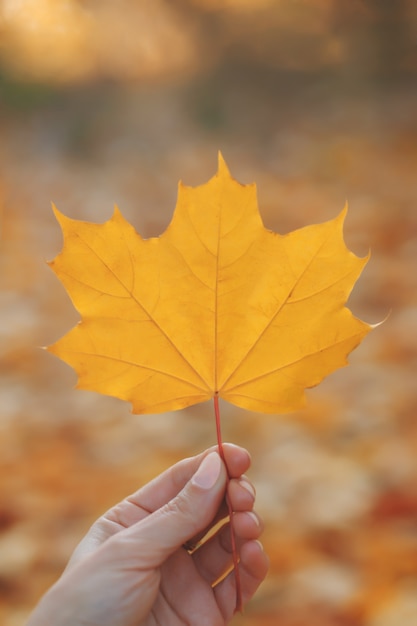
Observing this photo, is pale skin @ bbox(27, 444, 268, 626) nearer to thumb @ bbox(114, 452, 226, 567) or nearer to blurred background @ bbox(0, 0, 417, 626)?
thumb @ bbox(114, 452, 226, 567)

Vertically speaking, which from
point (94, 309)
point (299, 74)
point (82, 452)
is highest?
point (299, 74)

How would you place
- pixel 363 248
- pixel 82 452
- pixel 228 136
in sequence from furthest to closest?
pixel 228 136 → pixel 363 248 → pixel 82 452

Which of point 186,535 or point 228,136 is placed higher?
point 228,136

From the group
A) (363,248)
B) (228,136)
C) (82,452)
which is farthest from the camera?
(228,136)

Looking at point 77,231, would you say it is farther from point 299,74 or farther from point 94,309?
point 299,74

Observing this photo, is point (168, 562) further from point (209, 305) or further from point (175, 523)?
point (209, 305)

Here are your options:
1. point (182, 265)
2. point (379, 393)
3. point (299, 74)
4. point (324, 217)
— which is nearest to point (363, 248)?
point (324, 217)

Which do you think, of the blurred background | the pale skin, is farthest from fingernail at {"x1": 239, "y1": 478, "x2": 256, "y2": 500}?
the blurred background
